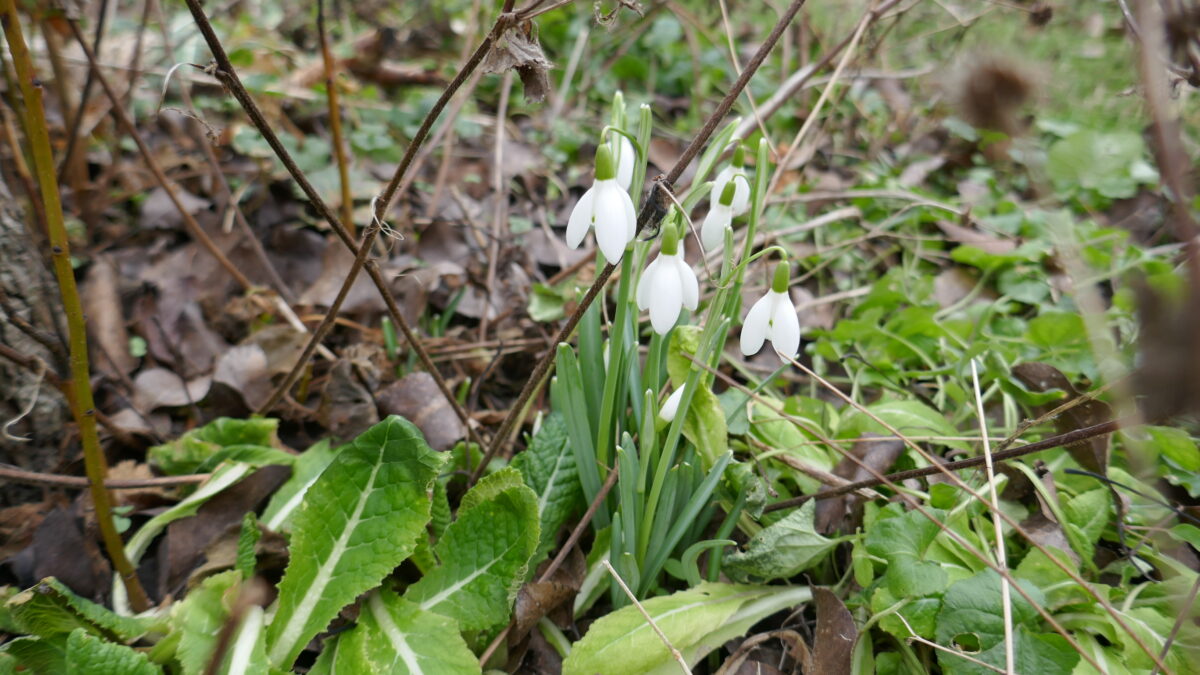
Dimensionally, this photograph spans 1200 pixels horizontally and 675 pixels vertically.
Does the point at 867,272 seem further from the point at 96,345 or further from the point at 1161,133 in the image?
the point at 96,345

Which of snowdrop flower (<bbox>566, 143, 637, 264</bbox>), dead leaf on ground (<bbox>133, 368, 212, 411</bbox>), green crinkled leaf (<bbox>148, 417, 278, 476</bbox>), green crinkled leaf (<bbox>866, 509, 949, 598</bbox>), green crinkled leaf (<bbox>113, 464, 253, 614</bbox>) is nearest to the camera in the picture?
snowdrop flower (<bbox>566, 143, 637, 264</bbox>)

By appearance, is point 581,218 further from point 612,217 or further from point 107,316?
point 107,316

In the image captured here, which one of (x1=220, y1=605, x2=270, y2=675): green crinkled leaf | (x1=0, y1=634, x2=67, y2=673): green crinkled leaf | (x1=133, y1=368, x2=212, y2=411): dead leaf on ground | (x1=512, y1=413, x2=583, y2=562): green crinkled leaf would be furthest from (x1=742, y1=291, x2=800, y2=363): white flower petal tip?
(x1=133, y1=368, x2=212, y2=411): dead leaf on ground

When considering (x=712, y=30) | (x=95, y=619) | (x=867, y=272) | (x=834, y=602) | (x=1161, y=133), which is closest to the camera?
(x=1161, y=133)

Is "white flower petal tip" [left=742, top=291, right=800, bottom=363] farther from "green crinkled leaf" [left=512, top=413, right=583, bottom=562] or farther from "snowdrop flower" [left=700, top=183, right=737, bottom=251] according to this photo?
"green crinkled leaf" [left=512, top=413, right=583, bottom=562]

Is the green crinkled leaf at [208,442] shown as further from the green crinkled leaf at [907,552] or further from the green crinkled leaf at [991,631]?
the green crinkled leaf at [991,631]

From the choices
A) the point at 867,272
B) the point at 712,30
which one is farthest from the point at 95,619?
the point at 712,30
